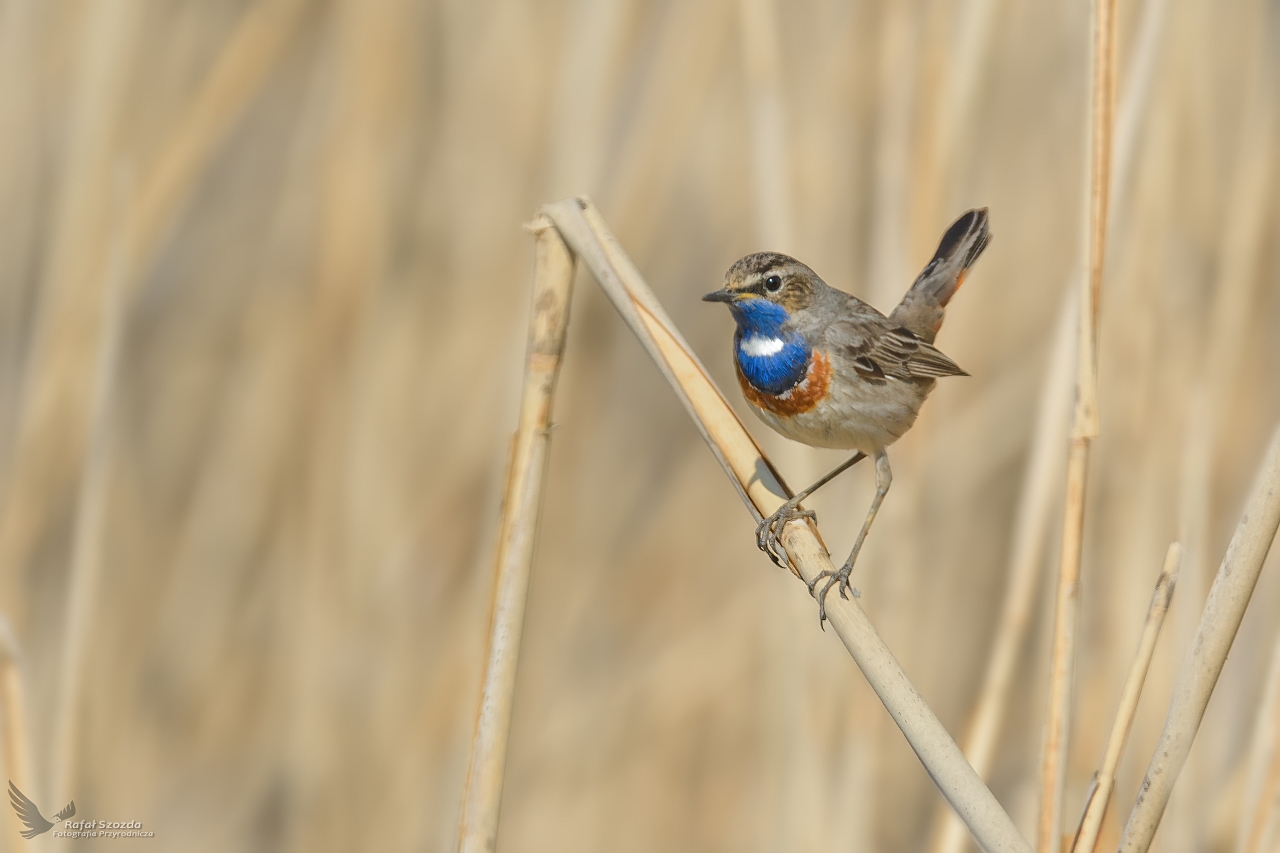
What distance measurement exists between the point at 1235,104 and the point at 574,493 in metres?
2.55

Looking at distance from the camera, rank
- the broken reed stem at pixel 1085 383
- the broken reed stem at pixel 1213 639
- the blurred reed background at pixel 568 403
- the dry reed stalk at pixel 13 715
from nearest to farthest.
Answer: the broken reed stem at pixel 1213 639
the broken reed stem at pixel 1085 383
the dry reed stalk at pixel 13 715
the blurred reed background at pixel 568 403

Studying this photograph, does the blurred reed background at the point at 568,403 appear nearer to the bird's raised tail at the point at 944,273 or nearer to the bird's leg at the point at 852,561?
the bird's raised tail at the point at 944,273

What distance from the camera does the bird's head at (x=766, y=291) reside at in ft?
8.95

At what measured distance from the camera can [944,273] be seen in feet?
9.82

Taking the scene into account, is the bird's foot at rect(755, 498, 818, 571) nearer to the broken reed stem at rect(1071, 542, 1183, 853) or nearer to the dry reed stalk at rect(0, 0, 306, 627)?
the broken reed stem at rect(1071, 542, 1183, 853)

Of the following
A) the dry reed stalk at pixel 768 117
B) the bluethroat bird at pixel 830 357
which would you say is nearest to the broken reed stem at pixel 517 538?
the bluethroat bird at pixel 830 357

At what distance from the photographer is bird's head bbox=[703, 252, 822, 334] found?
8.95 ft

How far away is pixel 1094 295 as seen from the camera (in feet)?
6.52

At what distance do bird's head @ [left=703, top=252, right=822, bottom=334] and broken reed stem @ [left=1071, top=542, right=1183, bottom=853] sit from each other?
1.17 m

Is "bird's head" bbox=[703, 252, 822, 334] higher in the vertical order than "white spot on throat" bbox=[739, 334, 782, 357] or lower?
higher

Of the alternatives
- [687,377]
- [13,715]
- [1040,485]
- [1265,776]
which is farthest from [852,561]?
[13,715]

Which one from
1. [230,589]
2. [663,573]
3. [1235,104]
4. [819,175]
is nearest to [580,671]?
[663,573]

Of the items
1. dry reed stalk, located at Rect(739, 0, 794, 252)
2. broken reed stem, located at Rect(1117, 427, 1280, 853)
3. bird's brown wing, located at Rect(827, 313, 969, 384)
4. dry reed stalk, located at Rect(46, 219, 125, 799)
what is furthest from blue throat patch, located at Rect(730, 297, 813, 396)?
dry reed stalk, located at Rect(46, 219, 125, 799)

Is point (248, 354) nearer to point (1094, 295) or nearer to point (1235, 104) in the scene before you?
point (1094, 295)
